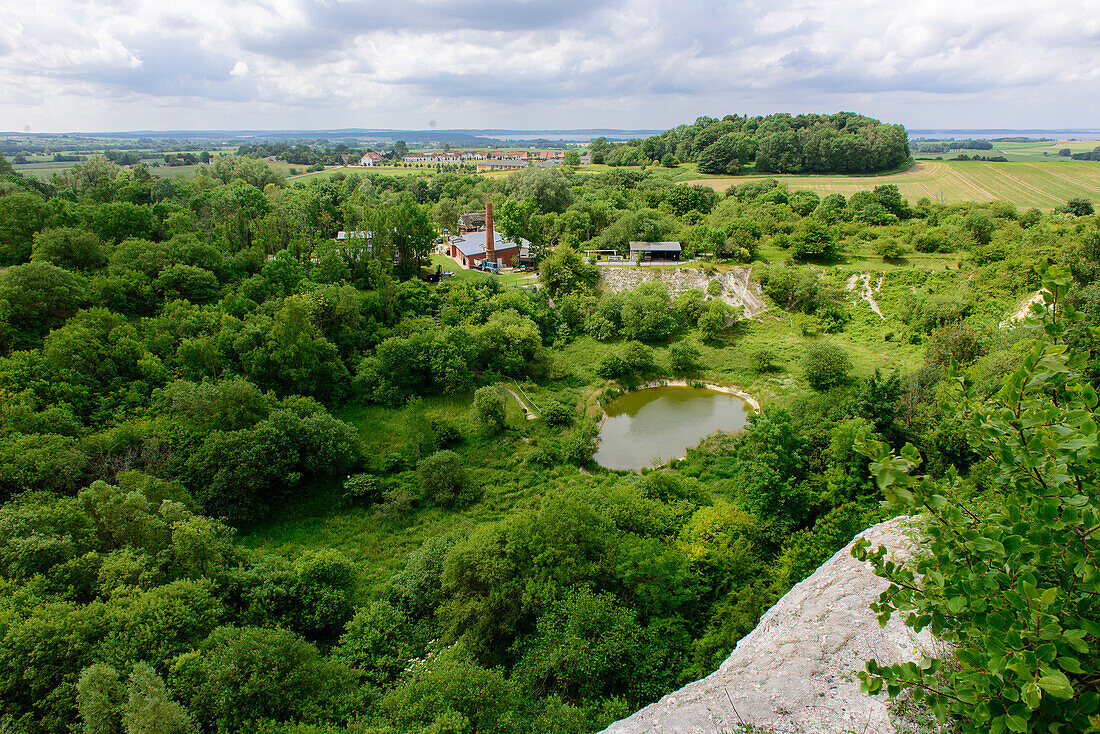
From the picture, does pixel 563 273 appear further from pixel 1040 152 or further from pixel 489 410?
pixel 1040 152

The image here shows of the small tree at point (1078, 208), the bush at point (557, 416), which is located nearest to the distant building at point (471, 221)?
the bush at point (557, 416)

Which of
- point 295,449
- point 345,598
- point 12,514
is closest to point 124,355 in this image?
point 295,449

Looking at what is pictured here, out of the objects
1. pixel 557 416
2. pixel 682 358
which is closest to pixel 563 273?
A: pixel 682 358

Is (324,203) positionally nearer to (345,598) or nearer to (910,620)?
(345,598)

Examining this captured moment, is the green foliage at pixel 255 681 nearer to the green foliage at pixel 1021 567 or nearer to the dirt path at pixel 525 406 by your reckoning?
the green foliage at pixel 1021 567

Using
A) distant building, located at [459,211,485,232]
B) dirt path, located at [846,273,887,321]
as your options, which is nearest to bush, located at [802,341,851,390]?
dirt path, located at [846,273,887,321]

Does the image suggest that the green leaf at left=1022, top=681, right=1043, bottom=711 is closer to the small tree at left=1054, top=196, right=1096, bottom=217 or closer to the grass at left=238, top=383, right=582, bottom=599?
the grass at left=238, top=383, right=582, bottom=599
